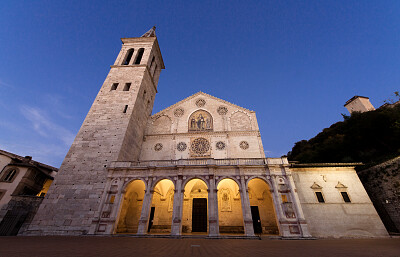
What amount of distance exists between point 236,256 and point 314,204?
37.3 feet

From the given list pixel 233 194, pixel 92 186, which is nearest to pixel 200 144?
pixel 233 194

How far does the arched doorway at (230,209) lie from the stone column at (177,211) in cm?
364

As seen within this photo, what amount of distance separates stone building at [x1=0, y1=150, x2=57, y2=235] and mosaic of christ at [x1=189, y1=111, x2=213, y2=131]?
16.4 metres

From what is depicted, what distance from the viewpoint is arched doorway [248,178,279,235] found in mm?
14586

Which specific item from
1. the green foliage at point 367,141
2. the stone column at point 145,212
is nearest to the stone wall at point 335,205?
the green foliage at point 367,141

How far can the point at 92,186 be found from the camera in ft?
45.2

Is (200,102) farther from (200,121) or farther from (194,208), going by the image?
(194,208)

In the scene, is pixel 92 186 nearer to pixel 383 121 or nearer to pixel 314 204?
pixel 314 204

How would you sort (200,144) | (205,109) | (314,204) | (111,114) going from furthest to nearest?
1. (205,109)
2. (200,144)
3. (111,114)
4. (314,204)

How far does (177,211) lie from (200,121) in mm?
11219

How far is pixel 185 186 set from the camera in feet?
47.3

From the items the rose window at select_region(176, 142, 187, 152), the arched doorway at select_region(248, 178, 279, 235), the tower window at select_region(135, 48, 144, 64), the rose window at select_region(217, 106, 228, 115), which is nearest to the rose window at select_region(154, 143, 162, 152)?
the rose window at select_region(176, 142, 187, 152)

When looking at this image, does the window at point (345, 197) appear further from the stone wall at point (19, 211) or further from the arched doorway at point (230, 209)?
the stone wall at point (19, 211)

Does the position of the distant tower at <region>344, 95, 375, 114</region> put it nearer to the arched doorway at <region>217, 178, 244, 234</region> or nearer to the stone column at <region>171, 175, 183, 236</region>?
the arched doorway at <region>217, 178, 244, 234</region>
